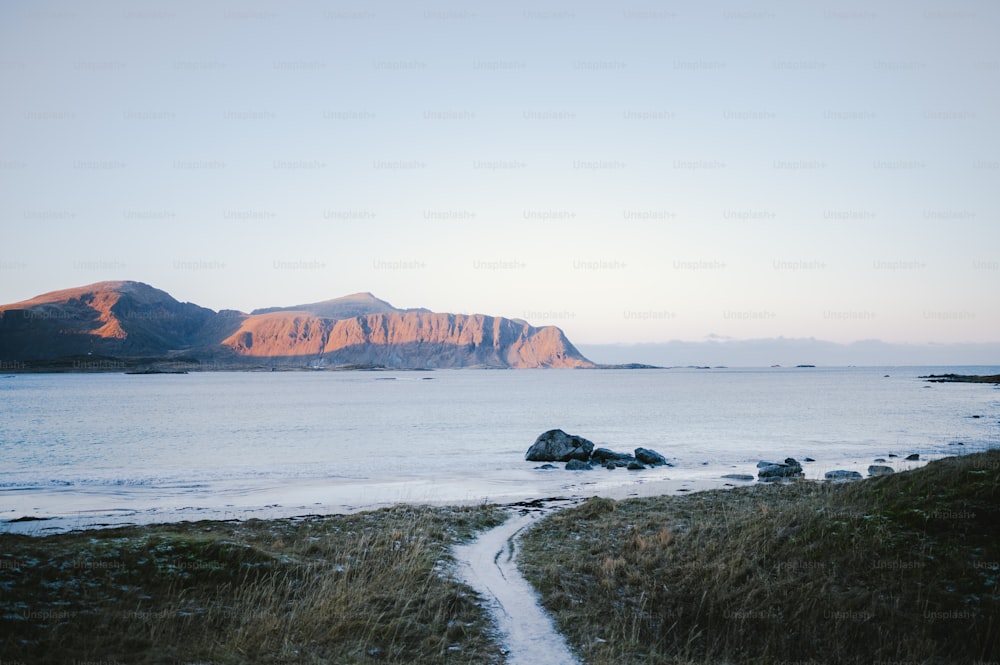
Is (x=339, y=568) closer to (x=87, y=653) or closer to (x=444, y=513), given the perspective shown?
(x=87, y=653)

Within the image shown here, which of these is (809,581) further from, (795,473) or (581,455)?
(581,455)

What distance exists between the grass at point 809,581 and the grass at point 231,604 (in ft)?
7.67

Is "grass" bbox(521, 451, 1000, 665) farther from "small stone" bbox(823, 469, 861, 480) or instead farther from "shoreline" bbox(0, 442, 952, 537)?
"small stone" bbox(823, 469, 861, 480)

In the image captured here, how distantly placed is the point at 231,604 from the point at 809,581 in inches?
442

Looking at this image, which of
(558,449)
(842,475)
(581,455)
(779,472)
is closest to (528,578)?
(779,472)

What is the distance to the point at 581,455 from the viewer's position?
39.8 meters

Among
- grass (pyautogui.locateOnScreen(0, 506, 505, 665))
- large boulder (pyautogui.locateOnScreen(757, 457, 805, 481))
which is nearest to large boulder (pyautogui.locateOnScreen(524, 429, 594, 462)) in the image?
large boulder (pyautogui.locateOnScreen(757, 457, 805, 481))

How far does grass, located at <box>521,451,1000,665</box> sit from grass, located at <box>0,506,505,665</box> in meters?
2.34

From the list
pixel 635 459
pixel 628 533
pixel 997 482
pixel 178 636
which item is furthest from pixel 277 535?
pixel 635 459

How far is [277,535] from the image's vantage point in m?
17.5

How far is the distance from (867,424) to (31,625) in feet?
230

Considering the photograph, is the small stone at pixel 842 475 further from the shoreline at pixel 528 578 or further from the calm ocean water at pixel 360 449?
the shoreline at pixel 528 578

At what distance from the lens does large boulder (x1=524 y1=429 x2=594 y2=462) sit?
131 feet

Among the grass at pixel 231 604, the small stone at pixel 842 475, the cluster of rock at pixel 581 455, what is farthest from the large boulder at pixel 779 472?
the grass at pixel 231 604
